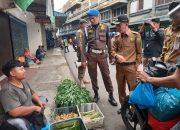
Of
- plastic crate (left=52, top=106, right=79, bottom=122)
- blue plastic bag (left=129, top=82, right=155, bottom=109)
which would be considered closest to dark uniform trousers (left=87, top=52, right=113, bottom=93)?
plastic crate (left=52, top=106, right=79, bottom=122)

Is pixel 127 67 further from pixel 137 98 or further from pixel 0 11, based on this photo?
pixel 0 11

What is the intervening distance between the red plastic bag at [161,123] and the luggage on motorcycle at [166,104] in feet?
0.15

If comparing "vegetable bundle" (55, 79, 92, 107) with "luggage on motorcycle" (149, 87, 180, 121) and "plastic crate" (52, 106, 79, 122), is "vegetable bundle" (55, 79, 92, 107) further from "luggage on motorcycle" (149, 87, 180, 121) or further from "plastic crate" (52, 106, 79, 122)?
"luggage on motorcycle" (149, 87, 180, 121)

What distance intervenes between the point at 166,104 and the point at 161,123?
0.77ft

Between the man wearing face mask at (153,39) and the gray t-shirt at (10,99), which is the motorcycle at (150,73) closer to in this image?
the gray t-shirt at (10,99)

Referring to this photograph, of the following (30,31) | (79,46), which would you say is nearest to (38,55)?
(30,31)

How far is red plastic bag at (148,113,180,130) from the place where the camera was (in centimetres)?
239

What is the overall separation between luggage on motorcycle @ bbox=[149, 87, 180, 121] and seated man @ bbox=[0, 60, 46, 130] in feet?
4.97

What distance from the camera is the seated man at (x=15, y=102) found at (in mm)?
2547

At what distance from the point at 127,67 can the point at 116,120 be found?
41.8 inches

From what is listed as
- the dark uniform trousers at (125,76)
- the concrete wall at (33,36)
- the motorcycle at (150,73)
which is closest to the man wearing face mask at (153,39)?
the dark uniform trousers at (125,76)

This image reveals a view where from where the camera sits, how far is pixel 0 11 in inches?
303

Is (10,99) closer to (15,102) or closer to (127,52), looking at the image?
(15,102)

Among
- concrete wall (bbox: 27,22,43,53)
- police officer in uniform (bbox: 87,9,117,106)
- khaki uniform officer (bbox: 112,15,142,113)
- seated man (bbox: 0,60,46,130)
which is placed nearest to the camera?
seated man (bbox: 0,60,46,130)
